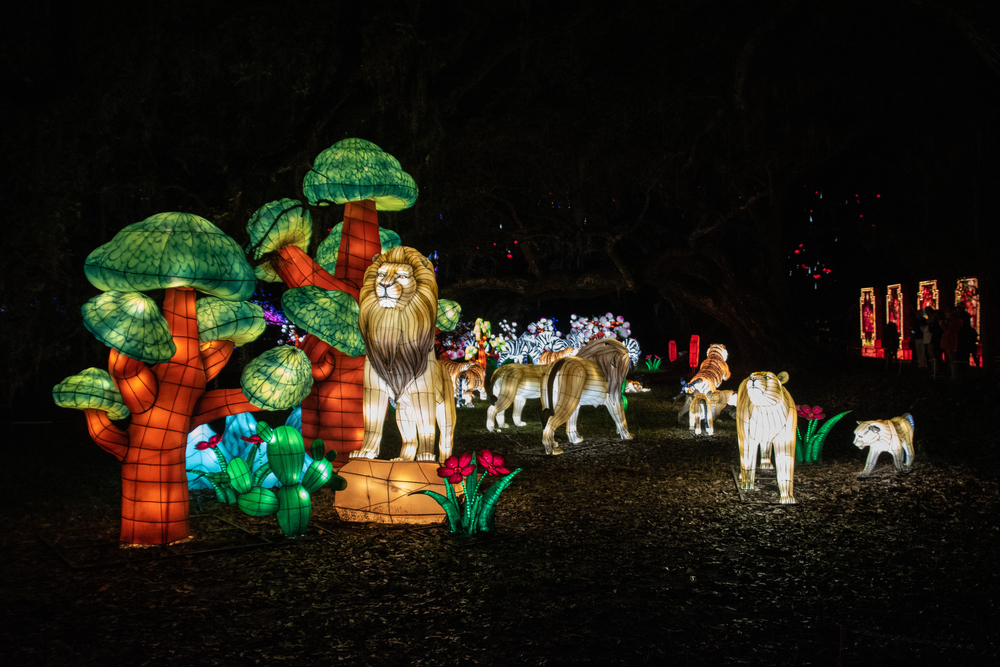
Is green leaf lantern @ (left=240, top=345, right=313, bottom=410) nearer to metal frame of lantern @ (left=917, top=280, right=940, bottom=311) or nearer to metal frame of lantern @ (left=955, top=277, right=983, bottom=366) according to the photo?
metal frame of lantern @ (left=955, top=277, right=983, bottom=366)

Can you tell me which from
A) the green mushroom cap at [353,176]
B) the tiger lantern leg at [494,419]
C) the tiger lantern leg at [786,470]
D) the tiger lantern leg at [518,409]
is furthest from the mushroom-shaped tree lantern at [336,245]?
the tiger lantern leg at [518,409]

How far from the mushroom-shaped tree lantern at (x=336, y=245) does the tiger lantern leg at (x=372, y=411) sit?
0.93ft

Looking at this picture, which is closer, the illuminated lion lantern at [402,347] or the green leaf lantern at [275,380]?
the green leaf lantern at [275,380]

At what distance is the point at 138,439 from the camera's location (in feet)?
18.1

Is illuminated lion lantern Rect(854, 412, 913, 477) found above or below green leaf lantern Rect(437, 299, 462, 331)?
below

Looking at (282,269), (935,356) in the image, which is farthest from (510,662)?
(935,356)

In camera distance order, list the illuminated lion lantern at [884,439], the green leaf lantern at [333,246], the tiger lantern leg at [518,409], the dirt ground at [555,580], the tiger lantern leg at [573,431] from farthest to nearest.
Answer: the tiger lantern leg at [518,409], the tiger lantern leg at [573,431], the illuminated lion lantern at [884,439], the green leaf lantern at [333,246], the dirt ground at [555,580]

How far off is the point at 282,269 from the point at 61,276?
277cm

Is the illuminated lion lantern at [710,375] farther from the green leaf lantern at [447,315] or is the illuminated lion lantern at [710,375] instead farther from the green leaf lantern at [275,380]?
the green leaf lantern at [275,380]

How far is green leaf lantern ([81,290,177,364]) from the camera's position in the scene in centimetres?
500

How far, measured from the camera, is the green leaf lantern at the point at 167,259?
5094 mm

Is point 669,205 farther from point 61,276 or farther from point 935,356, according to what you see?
point 61,276

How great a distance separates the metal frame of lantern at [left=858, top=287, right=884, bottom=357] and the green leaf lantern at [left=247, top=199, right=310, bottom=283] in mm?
19440

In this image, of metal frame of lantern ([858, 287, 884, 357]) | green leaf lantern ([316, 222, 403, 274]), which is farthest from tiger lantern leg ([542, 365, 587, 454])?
metal frame of lantern ([858, 287, 884, 357])
